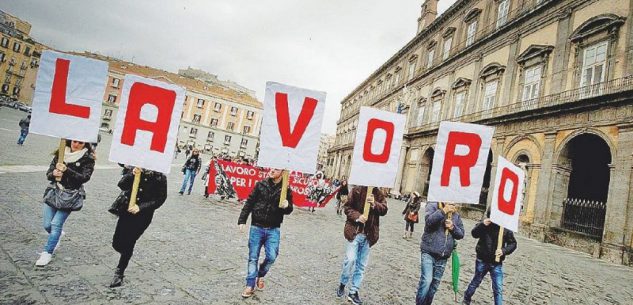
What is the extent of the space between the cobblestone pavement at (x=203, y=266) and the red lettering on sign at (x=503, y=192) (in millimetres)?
1771

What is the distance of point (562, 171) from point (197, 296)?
57.0ft

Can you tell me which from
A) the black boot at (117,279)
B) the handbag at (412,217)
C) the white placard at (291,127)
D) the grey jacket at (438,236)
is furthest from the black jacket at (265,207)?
the handbag at (412,217)

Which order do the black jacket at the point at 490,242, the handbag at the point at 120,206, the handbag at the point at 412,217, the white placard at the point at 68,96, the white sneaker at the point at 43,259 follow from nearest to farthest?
the white placard at the point at 68,96 → the handbag at the point at 120,206 → the white sneaker at the point at 43,259 → the black jacket at the point at 490,242 → the handbag at the point at 412,217

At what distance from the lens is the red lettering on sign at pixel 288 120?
4.20 metres

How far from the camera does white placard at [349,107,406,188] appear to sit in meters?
4.40

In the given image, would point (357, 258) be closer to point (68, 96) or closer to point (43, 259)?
point (43, 259)

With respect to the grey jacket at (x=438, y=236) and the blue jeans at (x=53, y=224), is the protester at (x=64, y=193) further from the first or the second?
the grey jacket at (x=438, y=236)

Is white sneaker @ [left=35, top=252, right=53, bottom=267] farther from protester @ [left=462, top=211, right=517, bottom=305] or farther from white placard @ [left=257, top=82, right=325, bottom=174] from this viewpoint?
protester @ [left=462, top=211, right=517, bottom=305]

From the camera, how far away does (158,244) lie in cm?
575

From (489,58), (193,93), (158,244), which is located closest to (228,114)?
(193,93)

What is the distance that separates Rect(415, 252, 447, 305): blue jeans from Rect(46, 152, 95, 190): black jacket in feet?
14.3

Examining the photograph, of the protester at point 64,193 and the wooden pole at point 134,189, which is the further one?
the protester at point 64,193

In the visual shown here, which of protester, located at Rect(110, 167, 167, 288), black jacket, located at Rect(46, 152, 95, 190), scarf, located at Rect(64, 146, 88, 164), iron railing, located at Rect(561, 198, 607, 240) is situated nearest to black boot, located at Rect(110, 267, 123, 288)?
protester, located at Rect(110, 167, 167, 288)

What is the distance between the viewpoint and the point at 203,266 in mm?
5023
